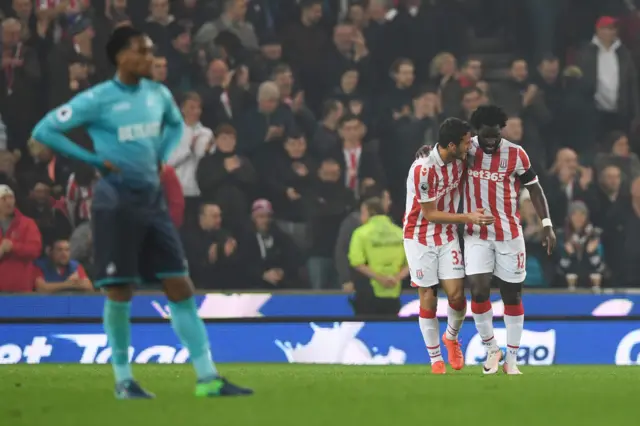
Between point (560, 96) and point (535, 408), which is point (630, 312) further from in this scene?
point (535, 408)

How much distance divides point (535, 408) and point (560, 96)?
40.1ft

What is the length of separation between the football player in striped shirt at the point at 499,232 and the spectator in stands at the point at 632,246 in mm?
6194

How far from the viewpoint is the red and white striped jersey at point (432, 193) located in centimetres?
1245

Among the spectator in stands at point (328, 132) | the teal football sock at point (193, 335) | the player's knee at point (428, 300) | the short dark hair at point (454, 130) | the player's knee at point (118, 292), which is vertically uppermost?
the short dark hair at point (454, 130)

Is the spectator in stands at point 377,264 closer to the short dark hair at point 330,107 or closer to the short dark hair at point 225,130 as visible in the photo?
the short dark hair at point 225,130

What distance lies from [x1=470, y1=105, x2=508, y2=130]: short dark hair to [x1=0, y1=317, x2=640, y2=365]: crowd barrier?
466 cm

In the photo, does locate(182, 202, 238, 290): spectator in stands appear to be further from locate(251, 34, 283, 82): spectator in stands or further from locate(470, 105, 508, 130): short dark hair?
locate(470, 105, 508, 130): short dark hair

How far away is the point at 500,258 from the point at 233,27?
8.40 meters

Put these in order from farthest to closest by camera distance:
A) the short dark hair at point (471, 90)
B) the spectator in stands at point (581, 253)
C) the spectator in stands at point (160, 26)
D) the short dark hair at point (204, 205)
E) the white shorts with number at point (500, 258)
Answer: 1. the spectator in stands at point (160, 26)
2. the short dark hair at point (471, 90)
3. the short dark hair at point (204, 205)
4. the spectator in stands at point (581, 253)
5. the white shorts with number at point (500, 258)

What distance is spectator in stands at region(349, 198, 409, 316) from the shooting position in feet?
56.2

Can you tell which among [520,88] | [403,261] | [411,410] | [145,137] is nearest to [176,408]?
[411,410]

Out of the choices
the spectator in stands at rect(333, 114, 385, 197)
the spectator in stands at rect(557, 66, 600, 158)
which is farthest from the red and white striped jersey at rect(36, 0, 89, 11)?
the spectator in stands at rect(557, 66, 600, 158)

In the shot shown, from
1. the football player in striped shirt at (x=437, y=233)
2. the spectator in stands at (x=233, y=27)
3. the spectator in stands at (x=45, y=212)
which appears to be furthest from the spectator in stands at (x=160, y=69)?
the football player in striped shirt at (x=437, y=233)

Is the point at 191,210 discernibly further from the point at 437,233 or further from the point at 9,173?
the point at 437,233
